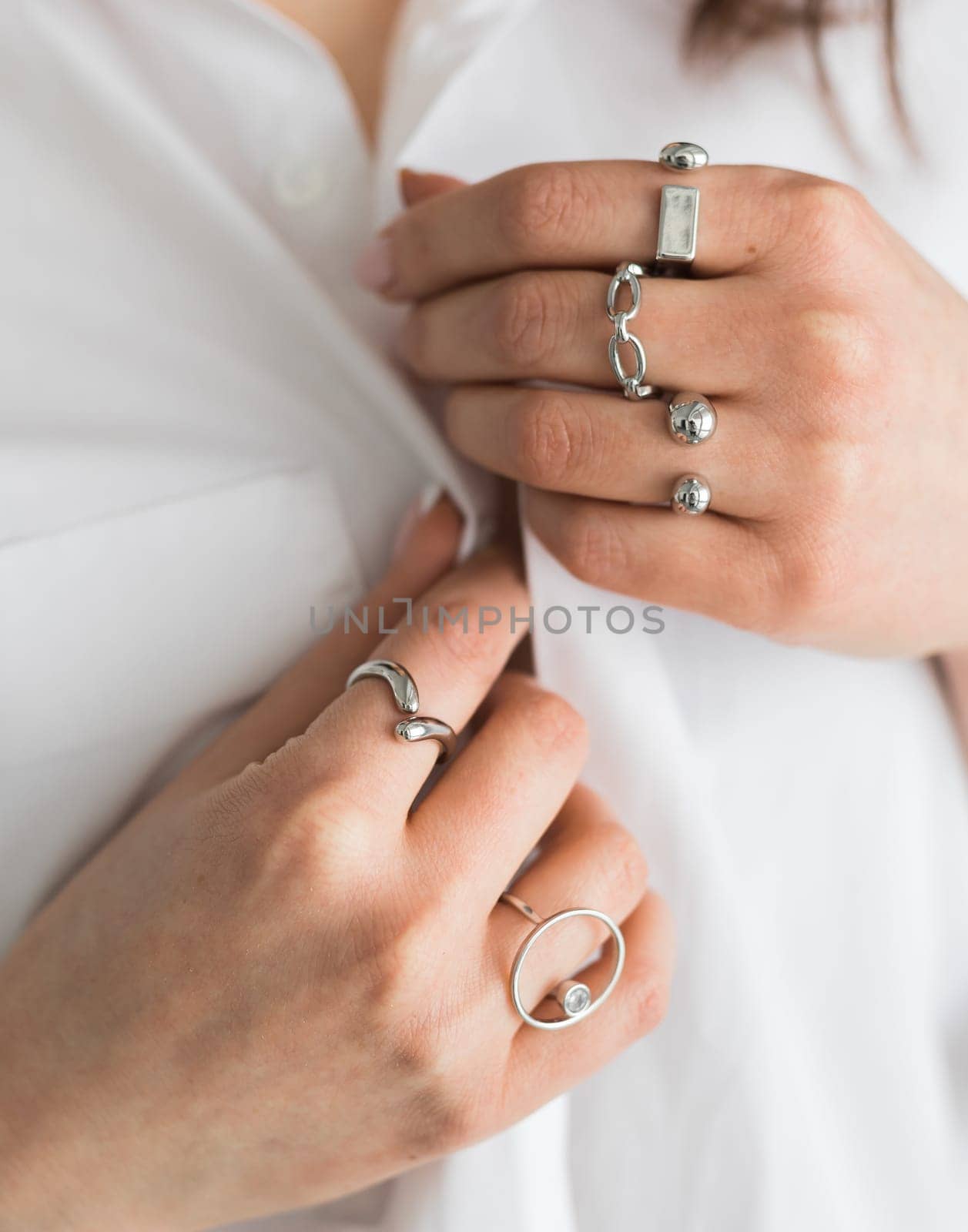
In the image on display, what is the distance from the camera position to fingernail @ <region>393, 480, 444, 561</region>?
93 centimetres

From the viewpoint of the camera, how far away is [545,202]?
2.31 ft

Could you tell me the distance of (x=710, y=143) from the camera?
898mm

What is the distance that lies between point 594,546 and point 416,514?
25cm

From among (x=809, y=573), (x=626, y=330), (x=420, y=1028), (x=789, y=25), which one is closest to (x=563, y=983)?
(x=420, y=1028)

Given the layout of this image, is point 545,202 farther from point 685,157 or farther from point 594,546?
point 594,546

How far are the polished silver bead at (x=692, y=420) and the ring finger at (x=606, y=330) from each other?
0.02 metres

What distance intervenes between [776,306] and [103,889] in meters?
0.65

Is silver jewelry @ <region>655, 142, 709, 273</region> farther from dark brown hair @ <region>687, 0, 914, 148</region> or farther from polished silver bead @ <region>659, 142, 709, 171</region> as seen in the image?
dark brown hair @ <region>687, 0, 914, 148</region>

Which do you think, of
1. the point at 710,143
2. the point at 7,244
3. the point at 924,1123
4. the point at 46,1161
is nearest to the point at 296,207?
the point at 7,244

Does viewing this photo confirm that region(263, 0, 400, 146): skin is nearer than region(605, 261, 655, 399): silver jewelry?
No

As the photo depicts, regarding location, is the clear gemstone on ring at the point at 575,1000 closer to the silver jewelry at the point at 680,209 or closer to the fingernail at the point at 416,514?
the fingernail at the point at 416,514

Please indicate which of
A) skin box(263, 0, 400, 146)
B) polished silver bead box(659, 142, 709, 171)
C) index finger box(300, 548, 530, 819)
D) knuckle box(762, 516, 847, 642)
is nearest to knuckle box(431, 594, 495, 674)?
index finger box(300, 548, 530, 819)

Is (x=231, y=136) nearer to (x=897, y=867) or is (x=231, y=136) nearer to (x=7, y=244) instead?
(x=7, y=244)

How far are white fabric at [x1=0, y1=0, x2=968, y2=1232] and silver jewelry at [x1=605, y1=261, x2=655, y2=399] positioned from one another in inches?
6.8
